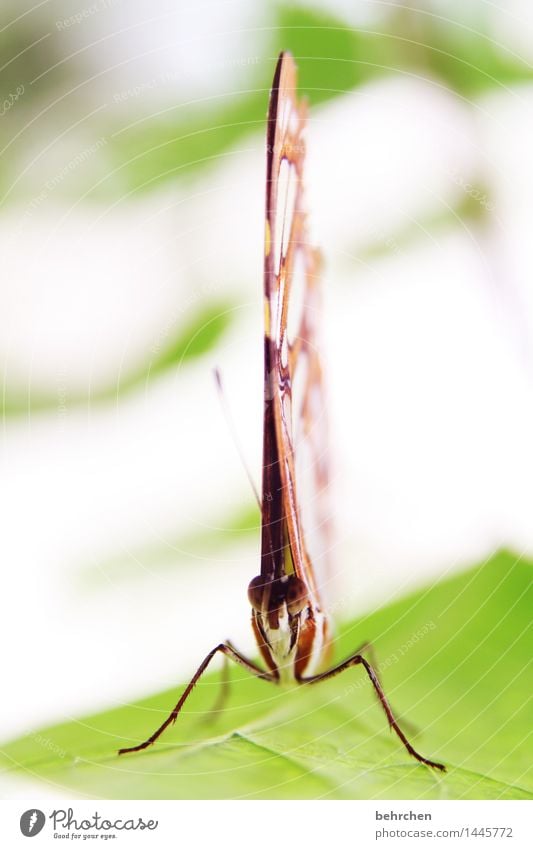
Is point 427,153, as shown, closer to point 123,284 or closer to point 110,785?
point 123,284

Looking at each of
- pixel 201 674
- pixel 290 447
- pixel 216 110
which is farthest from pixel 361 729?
pixel 216 110

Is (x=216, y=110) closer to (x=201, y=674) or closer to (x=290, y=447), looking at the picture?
(x=290, y=447)

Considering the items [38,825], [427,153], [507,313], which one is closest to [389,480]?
[507,313]

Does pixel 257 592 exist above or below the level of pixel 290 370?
below

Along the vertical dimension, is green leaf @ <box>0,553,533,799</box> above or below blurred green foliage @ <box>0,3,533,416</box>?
below

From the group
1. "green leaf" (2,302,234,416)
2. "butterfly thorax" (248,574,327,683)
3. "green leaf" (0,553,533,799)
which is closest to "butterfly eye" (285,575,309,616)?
"butterfly thorax" (248,574,327,683)

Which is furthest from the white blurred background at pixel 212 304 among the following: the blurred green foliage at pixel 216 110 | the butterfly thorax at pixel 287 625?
the butterfly thorax at pixel 287 625

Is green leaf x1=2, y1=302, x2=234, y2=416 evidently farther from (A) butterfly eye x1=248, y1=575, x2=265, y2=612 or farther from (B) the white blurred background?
(A) butterfly eye x1=248, y1=575, x2=265, y2=612
